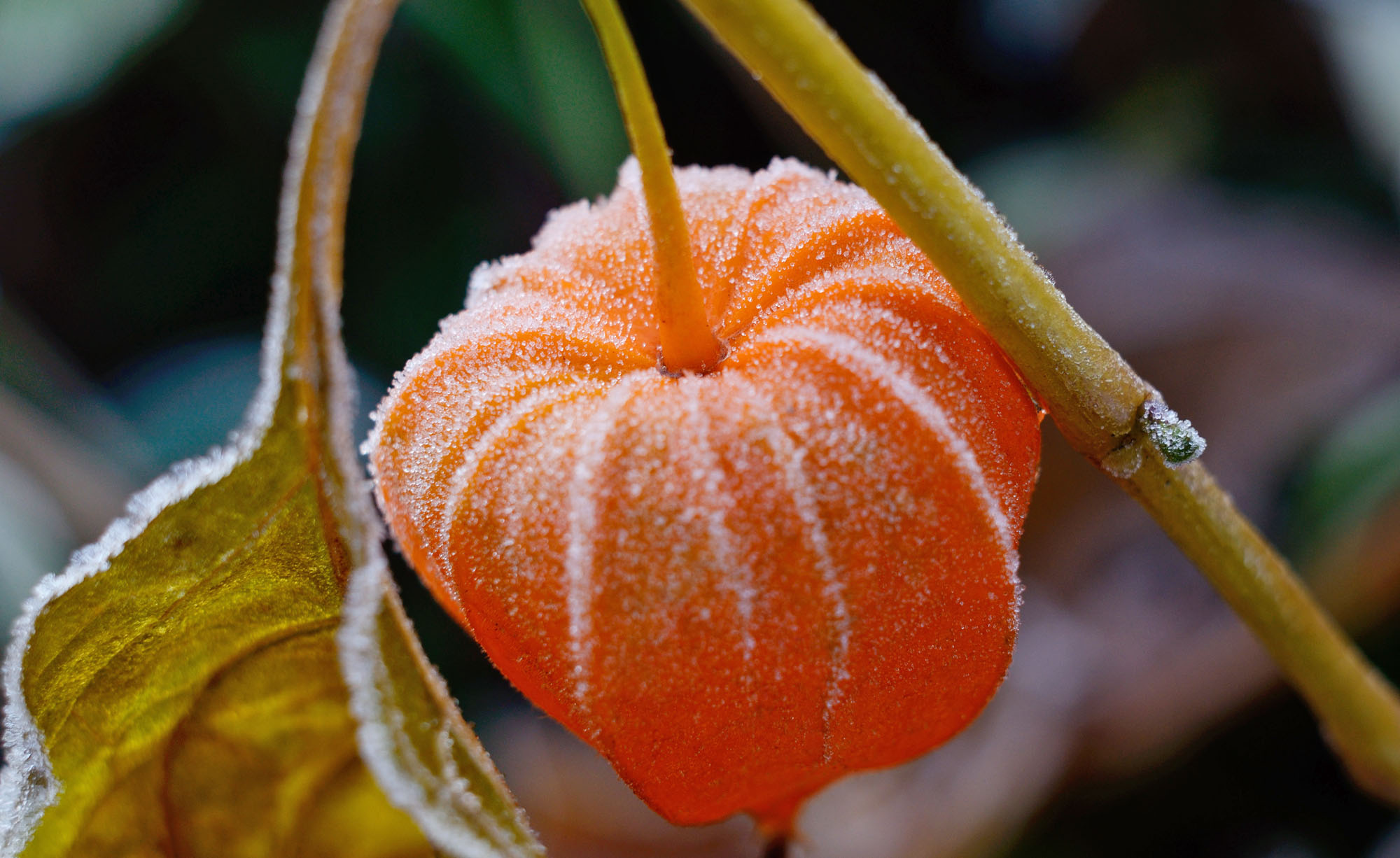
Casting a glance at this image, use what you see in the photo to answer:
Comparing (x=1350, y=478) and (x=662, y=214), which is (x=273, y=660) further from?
(x=1350, y=478)

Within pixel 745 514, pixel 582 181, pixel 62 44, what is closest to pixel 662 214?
pixel 745 514

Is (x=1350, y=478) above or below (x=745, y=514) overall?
below

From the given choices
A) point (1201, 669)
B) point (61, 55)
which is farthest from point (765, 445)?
point (61, 55)

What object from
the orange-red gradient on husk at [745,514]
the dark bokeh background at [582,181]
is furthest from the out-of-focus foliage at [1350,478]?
the orange-red gradient on husk at [745,514]

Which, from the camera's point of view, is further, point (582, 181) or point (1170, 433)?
point (582, 181)

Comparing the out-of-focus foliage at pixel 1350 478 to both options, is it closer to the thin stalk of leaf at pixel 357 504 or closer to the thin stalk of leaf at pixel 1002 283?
the thin stalk of leaf at pixel 1002 283
